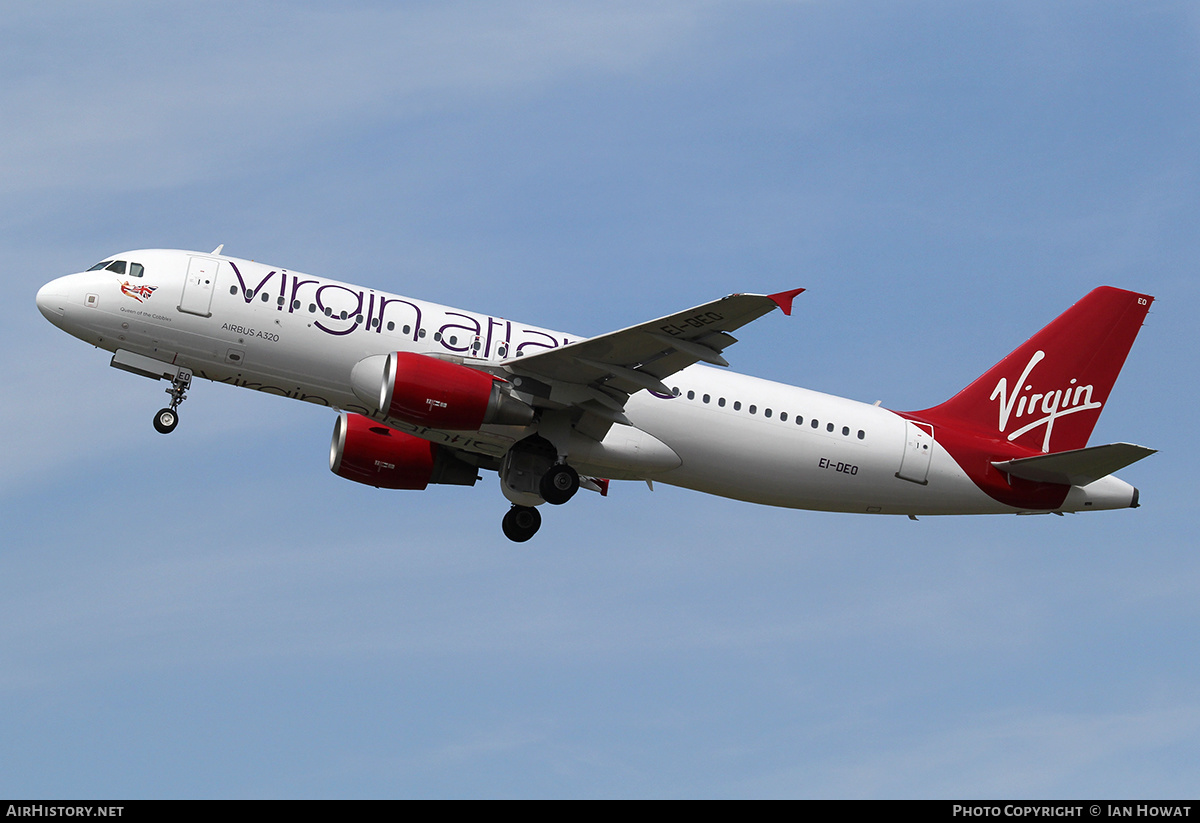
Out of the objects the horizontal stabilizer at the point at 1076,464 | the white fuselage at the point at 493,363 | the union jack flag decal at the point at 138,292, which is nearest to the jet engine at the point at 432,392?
the white fuselage at the point at 493,363

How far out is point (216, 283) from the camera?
31.3m

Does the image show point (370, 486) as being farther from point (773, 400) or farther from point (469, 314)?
point (773, 400)

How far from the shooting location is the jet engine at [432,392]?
29641 millimetres

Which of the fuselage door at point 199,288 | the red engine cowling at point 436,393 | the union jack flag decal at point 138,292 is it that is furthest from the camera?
the union jack flag decal at point 138,292

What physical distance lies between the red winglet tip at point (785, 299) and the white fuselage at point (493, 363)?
20.6ft

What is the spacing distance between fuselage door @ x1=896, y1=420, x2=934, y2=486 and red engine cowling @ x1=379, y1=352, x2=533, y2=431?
1063 centimetres

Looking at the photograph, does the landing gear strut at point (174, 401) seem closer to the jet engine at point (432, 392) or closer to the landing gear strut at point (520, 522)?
the jet engine at point (432, 392)

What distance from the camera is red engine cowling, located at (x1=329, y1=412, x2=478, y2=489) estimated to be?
113ft

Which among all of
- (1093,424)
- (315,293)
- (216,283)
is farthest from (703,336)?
(1093,424)

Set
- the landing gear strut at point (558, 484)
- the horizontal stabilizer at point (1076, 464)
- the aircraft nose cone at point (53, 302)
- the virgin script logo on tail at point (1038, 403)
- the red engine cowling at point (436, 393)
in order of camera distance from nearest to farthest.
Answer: the red engine cowling at point (436, 393), the aircraft nose cone at point (53, 302), the landing gear strut at point (558, 484), the horizontal stabilizer at point (1076, 464), the virgin script logo on tail at point (1038, 403)

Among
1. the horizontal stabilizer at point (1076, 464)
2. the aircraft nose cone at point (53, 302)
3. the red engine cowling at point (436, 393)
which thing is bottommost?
the red engine cowling at point (436, 393)

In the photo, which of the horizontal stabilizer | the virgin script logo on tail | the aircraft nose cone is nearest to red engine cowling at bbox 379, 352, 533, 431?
the aircraft nose cone

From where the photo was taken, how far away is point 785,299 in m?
26.8

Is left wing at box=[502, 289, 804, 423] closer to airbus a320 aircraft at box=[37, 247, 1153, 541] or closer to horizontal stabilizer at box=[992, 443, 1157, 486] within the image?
airbus a320 aircraft at box=[37, 247, 1153, 541]
